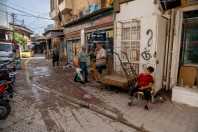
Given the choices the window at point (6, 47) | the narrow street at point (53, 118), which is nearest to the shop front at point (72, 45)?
the window at point (6, 47)

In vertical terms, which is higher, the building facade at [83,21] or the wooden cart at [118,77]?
the building facade at [83,21]

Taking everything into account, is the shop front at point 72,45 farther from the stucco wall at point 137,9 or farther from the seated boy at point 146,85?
the seated boy at point 146,85

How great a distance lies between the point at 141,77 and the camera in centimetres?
444

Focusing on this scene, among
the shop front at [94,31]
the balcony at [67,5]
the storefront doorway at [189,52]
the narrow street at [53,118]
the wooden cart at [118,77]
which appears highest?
the balcony at [67,5]

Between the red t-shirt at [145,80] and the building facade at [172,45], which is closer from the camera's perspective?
the red t-shirt at [145,80]

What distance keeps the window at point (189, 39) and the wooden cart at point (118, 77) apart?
196 centimetres

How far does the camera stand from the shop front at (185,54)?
478 cm

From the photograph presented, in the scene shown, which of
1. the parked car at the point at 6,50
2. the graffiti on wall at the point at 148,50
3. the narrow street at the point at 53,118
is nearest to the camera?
the narrow street at the point at 53,118

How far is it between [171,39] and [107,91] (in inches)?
124

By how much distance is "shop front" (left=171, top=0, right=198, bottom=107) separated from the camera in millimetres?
4782

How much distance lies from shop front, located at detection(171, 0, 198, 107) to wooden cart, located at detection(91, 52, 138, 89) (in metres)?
1.45

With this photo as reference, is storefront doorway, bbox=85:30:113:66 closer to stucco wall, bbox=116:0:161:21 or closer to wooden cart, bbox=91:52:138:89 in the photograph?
wooden cart, bbox=91:52:138:89

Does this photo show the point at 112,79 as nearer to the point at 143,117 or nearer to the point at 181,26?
the point at 143,117

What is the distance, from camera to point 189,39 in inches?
203
